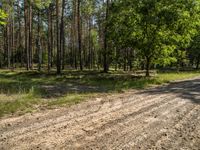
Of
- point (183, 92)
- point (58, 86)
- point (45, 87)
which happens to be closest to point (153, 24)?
point (183, 92)

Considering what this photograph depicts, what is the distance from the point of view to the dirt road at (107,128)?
6.60 m

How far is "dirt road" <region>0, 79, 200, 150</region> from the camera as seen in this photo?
260 inches

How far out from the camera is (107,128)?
7863 mm

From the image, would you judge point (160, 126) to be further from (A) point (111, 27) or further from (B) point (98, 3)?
(B) point (98, 3)

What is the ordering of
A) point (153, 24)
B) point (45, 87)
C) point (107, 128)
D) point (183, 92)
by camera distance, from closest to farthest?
point (107, 128) < point (183, 92) < point (45, 87) < point (153, 24)

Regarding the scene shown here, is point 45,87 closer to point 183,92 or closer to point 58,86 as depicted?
point 58,86

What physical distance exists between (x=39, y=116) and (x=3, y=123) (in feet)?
3.93

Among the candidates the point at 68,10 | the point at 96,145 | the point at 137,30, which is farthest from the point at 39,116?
the point at 68,10

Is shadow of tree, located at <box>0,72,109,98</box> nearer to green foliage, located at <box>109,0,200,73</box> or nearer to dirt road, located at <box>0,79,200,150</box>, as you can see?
dirt road, located at <box>0,79,200,150</box>

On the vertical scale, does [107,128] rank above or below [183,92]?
below

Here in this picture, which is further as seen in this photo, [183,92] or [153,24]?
[153,24]

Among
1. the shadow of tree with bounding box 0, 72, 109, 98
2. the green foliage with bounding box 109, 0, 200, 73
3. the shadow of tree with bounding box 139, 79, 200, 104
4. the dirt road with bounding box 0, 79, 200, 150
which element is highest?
the green foliage with bounding box 109, 0, 200, 73

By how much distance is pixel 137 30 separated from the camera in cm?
2420

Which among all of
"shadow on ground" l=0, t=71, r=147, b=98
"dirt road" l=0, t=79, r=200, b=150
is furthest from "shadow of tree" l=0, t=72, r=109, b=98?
"dirt road" l=0, t=79, r=200, b=150
